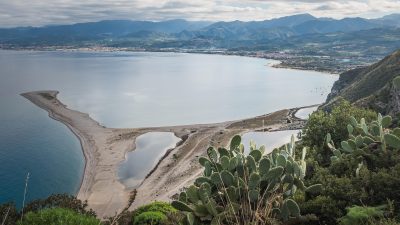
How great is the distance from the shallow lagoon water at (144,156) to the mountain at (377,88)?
24.3 metres

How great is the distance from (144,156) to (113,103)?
155 ft

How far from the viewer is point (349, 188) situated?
1241 cm

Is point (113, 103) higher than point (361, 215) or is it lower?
lower

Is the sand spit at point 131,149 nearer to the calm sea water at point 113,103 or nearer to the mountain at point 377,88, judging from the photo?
the calm sea water at point 113,103

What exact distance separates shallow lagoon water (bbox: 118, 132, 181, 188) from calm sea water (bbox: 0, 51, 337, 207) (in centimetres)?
536

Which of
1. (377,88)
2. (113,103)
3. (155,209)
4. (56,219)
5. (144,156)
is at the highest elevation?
(56,219)

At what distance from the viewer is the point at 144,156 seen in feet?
175

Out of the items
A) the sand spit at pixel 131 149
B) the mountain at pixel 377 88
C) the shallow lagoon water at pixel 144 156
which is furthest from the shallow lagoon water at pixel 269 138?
the shallow lagoon water at pixel 144 156

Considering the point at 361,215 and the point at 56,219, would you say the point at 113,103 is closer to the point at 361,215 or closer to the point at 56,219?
the point at 56,219

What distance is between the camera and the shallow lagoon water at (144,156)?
149 feet

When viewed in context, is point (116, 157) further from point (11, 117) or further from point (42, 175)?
point (11, 117)

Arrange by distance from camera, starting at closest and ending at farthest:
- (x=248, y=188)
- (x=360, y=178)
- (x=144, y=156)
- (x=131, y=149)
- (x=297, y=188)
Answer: (x=248, y=188) → (x=360, y=178) → (x=297, y=188) → (x=144, y=156) → (x=131, y=149)

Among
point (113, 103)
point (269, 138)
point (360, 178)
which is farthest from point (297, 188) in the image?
point (113, 103)

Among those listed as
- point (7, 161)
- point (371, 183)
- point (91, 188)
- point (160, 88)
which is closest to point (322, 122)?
point (371, 183)
